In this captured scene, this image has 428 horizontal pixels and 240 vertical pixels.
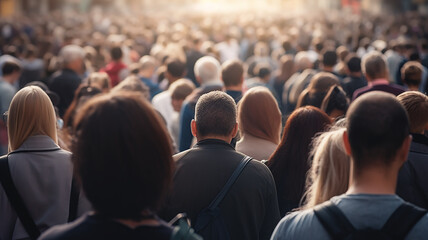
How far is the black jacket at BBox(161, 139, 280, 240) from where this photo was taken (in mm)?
3566

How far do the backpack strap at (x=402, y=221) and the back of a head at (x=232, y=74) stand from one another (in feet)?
17.1

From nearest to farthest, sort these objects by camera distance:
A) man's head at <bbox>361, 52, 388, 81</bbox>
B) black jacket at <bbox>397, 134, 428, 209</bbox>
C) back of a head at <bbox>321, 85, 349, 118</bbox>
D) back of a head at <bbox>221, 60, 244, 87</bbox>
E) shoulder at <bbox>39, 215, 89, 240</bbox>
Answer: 1. shoulder at <bbox>39, 215, 89, 240</bbox>
2. black jacket at <bbox>397, 134, 428, 209</bbox>
3. back of a head at <bbox>321, 85, 349, 118</bbox>
4. back of a head at <bbox>221, 60, 244, 87</bbox>
5. man's head at <bbox>361, 52, 388, 81</bbox>

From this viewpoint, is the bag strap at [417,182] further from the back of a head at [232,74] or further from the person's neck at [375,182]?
the back of a head at [232,74]

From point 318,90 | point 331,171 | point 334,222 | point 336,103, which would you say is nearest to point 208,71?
point 318,90

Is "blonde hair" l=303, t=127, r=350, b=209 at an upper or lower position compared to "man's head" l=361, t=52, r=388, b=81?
upper

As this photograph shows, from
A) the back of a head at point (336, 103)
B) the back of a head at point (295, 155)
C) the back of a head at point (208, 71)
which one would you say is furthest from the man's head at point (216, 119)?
the back of a head at point (208, 71)

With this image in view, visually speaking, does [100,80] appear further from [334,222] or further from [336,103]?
[334,222]

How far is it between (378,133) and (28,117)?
218 cm

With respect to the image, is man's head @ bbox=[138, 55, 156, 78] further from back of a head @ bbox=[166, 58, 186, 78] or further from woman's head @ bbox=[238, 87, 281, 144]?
woman's head @ bbox=[238, 87, 281, 144]

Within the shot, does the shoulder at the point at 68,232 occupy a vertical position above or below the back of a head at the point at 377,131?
below

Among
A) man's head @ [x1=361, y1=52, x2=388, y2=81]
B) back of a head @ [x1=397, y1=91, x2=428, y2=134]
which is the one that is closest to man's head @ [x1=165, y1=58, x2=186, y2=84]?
man's head @ [x1=361, y1=52, x2=388, y2=81]

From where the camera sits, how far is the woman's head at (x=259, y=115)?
15.9ft

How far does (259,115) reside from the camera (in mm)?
4852

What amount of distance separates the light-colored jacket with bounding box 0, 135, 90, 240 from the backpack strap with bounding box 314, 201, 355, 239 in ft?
5.65
